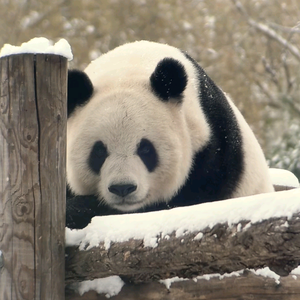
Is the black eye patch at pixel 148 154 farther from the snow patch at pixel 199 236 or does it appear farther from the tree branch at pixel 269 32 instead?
the tree branch at pixel 269 32

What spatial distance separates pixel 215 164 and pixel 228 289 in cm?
116

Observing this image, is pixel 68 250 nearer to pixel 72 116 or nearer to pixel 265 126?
pixel 72 116

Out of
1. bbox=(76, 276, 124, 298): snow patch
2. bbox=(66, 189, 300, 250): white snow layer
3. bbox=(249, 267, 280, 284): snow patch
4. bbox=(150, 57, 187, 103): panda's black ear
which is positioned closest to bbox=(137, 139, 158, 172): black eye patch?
bbox=(150, 57, 187, 103): panda's black ear

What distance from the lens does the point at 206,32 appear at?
599 inches

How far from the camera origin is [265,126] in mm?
12523

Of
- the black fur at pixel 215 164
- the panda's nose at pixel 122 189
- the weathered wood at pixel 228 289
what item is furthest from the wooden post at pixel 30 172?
the black fur at pixel 215 164

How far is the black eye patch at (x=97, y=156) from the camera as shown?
338cm

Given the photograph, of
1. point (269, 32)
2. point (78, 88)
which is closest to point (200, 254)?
point (78, 88)

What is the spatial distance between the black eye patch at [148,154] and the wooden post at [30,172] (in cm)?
89

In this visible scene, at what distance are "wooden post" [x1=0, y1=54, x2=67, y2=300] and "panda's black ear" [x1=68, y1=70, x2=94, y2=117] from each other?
2.87 ft

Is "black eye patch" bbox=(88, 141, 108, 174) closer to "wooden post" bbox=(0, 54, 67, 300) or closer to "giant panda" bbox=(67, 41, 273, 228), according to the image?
"giant panda" bbox=(67, 41, 273, 228)

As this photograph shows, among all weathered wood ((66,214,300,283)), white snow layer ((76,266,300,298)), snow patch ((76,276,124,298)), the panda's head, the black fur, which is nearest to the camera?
weathered wood ((66,214,300,283))

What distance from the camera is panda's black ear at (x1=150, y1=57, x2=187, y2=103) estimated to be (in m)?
3.34

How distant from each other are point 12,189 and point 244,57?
1258cm
